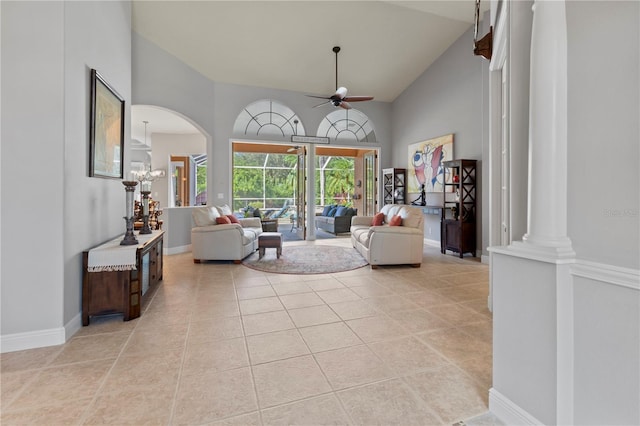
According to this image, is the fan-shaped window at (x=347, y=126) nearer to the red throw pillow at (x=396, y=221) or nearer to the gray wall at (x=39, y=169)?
the red throw pillow at (x=396, y=221)

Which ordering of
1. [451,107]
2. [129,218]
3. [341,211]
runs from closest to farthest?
1. [129,218]
2. [451,107]
3. [341,211]

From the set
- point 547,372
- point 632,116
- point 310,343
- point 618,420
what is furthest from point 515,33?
point 310,343

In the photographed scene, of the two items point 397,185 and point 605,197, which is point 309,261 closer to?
point 397,185

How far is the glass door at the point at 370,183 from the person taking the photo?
8.59 meters

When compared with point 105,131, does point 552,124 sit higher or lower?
lower

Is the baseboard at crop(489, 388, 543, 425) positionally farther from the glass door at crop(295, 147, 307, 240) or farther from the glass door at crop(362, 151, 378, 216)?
the glass door at crop(362, 151, 378, 216)

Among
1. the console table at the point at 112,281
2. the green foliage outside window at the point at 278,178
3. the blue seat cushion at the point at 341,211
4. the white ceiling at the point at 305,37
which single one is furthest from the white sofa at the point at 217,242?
the green foliage outside window at the point at 278,178

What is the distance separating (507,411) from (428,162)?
19.5 ft

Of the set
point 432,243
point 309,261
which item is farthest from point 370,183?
point 309,261

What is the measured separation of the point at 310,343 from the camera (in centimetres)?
237

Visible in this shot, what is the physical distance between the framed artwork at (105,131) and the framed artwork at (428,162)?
18.6 ft

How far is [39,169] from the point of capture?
2.31 metres

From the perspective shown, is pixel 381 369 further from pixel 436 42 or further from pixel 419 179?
pixel 436 42

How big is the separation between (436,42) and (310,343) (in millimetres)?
6398
